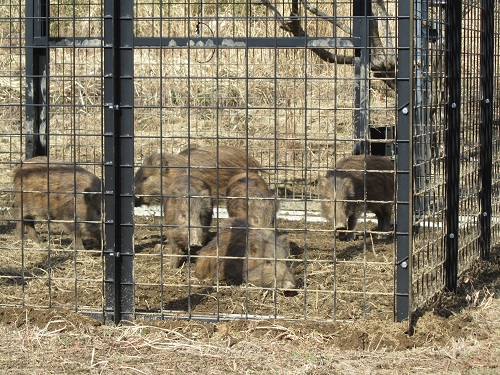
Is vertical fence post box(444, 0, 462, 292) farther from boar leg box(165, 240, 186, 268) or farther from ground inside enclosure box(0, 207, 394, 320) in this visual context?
boar leg box(165, 240, 186, 268)

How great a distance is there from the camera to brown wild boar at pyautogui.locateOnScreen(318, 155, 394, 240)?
963 centimetres

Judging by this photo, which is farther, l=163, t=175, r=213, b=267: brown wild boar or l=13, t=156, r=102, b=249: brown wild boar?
l=13, t=156, r=102, b=249: brown wild boar

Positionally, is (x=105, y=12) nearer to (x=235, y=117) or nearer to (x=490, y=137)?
(x=490, y=137)

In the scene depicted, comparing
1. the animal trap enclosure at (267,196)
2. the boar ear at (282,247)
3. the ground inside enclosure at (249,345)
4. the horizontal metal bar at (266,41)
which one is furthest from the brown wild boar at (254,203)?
the ground inside enclosure at (249,345)

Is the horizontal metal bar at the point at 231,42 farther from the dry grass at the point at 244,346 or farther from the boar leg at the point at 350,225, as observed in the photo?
the dry grass at the point at 244,346

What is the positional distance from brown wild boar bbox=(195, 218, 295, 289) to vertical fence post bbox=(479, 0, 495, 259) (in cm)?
204

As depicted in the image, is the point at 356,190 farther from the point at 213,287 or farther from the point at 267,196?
the point at 213,287

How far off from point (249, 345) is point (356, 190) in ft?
14.2

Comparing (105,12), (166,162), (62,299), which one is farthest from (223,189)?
(105,12)

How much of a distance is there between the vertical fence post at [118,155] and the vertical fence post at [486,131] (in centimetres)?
373

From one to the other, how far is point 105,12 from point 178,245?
3.34 m

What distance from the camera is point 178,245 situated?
886cm

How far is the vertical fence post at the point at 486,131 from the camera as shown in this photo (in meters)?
8.33

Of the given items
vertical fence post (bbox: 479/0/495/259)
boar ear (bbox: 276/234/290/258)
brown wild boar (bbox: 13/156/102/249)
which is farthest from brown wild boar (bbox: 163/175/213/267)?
vertical fence post (bbox: 479/0/495/259)
